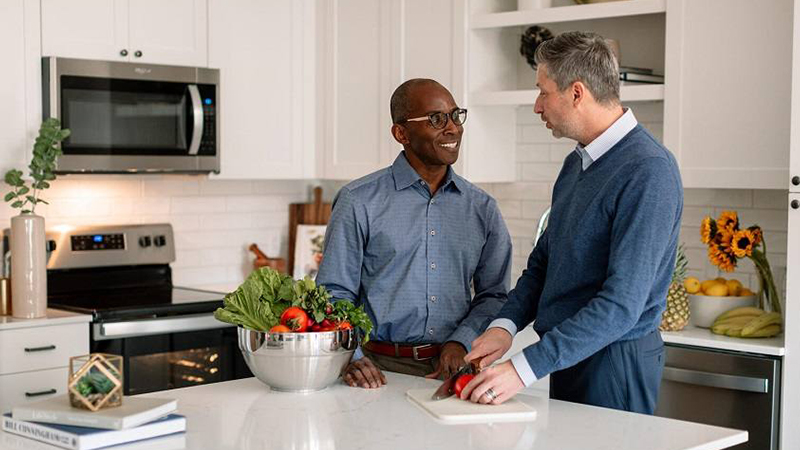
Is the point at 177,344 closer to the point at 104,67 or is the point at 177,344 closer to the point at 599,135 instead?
the point at 104,67

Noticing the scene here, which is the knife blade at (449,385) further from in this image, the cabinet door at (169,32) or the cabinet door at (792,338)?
the cabinet door at (169,32)

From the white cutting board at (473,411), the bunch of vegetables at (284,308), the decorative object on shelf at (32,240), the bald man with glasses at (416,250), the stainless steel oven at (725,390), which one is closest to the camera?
the white cutting board at (473,411)

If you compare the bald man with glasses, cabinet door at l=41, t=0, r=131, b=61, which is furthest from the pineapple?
cabinet door at l=41, t=0, r=131, b=61

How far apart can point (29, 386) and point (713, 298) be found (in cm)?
242

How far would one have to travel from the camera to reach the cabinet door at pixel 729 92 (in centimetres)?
352

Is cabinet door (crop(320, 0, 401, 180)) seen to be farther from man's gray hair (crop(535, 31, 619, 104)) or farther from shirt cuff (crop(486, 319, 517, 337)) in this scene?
man's gray hair (crop(535, 31, 619, 104))

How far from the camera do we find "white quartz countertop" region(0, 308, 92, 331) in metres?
3.78

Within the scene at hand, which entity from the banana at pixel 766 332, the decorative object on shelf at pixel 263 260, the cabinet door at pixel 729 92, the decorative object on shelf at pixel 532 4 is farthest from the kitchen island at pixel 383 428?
the decorative object on shelf at pixel 263 260

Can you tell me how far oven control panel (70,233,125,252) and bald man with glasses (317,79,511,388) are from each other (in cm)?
197

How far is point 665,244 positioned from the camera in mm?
2309

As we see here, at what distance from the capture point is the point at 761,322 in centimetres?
351

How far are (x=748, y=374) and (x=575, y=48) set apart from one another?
4.95 feet

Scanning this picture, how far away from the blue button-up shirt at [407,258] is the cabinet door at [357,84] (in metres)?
1.69

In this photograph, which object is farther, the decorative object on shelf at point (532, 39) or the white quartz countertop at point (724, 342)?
the decorative object on shelf at point (532, 39)
